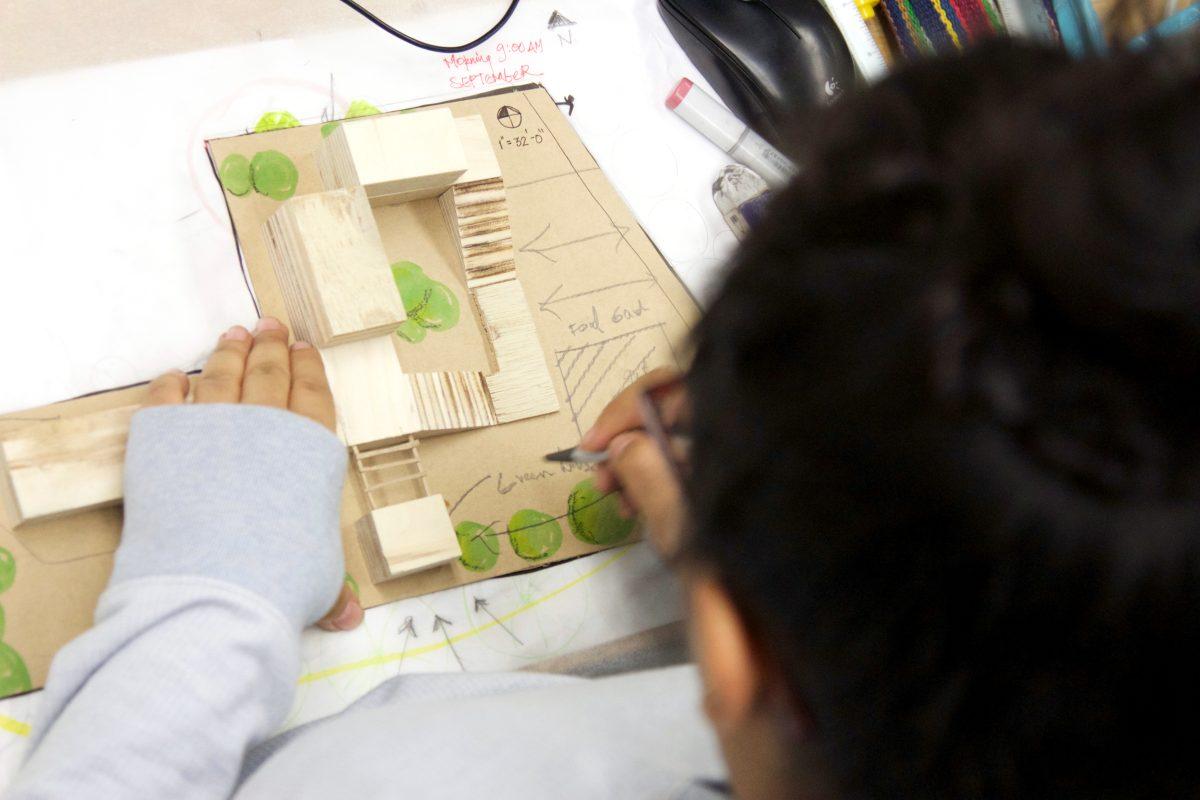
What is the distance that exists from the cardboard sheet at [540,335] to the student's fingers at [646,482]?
0.11 meters

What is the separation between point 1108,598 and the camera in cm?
20

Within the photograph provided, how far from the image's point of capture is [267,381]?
526 mm

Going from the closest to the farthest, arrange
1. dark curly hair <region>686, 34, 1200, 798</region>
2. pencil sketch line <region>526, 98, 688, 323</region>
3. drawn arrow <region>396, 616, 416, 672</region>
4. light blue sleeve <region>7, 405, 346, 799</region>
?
dark curly hair <region>686, 34, 1200, 798</region>, light blue sleeve <region>7, 405, 346, 799</region>, drawn arrow <region>396, 616, 416, 672</region>, pencil sketch line <region>526, 98, 688, 323</region>

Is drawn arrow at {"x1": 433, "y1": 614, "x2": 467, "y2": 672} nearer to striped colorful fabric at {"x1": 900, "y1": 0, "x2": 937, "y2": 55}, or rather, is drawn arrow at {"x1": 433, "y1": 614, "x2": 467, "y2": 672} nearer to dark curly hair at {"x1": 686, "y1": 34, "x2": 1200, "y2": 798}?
dark curly hair at {"x1": 686, "y1": 34, "x2": 1200, "y2": 798}

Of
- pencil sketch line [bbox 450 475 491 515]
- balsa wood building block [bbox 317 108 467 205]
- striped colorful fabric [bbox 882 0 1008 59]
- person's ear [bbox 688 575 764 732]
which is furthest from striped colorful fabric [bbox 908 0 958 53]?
person's ear [bbox 688 575 764 732]

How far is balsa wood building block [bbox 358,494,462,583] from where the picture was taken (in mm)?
542

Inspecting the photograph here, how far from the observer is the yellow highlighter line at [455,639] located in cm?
54

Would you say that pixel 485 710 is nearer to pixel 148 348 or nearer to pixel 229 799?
pixel 229 799

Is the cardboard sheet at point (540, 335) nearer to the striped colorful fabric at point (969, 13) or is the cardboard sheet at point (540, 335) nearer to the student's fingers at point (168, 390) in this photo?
the student's fingers at point (168, 390)

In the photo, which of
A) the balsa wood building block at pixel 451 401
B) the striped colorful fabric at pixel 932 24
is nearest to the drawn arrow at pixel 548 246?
the balsa wood building block at pixel 451 401

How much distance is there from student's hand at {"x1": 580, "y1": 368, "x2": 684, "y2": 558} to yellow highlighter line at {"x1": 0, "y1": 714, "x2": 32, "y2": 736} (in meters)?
0.34

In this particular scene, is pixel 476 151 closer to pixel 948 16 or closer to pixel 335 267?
pixel 335 267

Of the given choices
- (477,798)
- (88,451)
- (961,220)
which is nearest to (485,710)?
(477,798)

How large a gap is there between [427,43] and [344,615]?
41 cm
